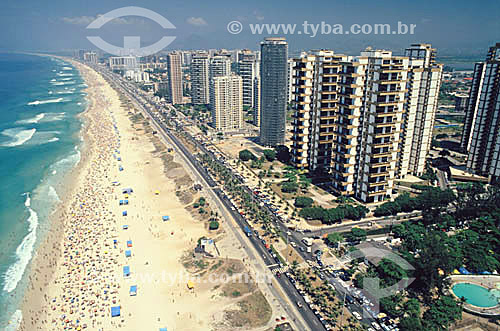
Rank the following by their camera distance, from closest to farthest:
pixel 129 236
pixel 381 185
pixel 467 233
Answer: pixel 467 233 → pixel 129 236 → pixel 381 185

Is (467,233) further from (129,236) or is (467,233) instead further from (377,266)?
(129,236)

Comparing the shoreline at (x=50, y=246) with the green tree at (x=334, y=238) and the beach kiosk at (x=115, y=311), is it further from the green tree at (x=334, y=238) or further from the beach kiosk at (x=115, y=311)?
the green tree at (x=334, y=238)

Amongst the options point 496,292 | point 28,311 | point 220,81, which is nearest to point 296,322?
point 496,292

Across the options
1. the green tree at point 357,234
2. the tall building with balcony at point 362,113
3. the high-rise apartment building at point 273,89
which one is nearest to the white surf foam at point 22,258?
the green tree at point 357,234

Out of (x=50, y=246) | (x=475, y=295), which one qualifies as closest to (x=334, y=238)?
(x=475, y=295)

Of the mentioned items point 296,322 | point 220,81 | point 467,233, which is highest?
point 220,81

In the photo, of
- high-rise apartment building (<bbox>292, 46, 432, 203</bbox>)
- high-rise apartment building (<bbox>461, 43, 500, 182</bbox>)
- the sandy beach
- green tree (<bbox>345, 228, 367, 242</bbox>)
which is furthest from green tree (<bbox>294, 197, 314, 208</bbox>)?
high-rise apartment building (<bbox>461, 43, 500, 182</bbox>)
